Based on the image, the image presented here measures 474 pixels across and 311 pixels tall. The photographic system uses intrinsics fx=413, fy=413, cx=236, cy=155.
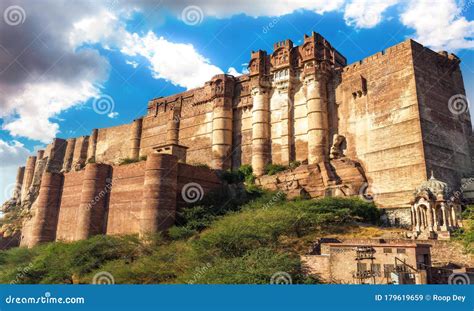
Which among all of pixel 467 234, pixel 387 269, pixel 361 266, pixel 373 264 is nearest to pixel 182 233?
pixel 361 266

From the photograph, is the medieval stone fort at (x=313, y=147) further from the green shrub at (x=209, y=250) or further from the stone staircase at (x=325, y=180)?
the green shrub at (x=209, y=250)

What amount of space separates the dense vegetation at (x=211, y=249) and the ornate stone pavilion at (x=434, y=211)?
3315 mm

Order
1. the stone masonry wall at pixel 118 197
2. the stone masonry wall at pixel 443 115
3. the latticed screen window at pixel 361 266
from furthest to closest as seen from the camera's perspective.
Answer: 1. the stone masonry wall at pixel 443 115
2. the stone masonry wall at pixel 118 197
3. the latticed screen window at pixel 361 266

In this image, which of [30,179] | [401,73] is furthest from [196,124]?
[30,179]

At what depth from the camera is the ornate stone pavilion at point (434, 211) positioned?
58.0 feet

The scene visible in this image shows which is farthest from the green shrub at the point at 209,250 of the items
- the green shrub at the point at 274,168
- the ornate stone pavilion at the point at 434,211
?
the green shrub at the point at 274,168

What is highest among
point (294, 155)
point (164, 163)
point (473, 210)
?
point (294, 155)

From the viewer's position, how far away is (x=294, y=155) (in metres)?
29.8

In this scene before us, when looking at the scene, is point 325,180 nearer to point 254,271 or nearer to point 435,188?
point 435,188

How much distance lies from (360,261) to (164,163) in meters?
13.2

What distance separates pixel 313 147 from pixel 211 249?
13.1 m

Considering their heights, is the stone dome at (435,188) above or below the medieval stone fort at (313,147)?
below

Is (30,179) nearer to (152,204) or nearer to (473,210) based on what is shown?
(152,204)

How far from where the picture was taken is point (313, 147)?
90.6 feet
